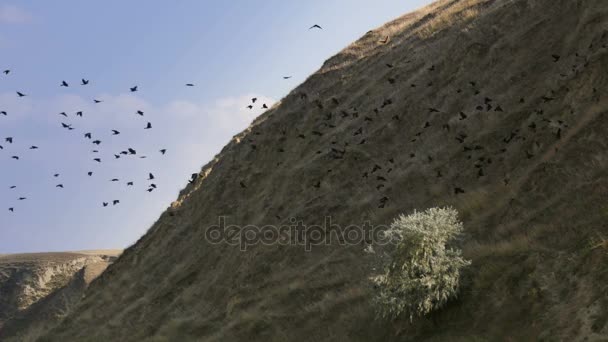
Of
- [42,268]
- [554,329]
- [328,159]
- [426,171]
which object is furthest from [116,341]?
[42,268]

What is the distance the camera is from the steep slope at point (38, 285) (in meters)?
58.2

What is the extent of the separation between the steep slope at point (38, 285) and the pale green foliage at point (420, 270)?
43.6m

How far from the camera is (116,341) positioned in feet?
109

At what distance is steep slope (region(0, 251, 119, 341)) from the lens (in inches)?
2293

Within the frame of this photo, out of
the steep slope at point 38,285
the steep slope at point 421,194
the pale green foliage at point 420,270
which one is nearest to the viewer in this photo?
the steep slope at point 421,194

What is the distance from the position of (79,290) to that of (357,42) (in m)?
37.3

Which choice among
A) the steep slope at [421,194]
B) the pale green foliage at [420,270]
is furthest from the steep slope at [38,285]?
the pale green foliage at [420,270]

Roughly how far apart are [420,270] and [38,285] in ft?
216

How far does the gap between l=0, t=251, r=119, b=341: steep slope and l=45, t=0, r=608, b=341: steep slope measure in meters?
15.1

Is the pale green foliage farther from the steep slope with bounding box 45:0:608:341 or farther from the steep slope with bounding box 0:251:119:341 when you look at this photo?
the steep slope with bounding box 0:251:119:341

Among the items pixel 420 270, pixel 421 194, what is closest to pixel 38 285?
pixel 421 194

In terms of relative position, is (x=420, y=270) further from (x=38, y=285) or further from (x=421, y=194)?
(x=38, y=285)

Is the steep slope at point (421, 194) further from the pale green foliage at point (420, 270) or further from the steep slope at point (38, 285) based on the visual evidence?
the steep slope at point (38, 285)

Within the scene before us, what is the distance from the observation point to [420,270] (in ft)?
50.5
